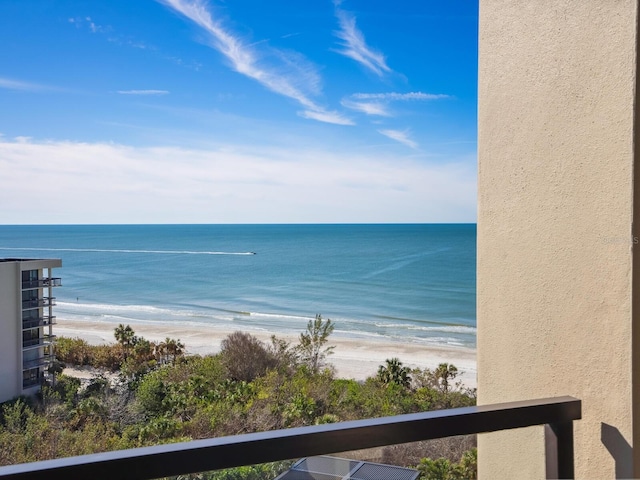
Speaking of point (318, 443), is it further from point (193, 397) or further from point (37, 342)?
point (37, 342)

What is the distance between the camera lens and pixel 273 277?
25.1 metres

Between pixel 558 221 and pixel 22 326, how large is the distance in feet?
39.1

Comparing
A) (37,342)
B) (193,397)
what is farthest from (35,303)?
(193,397)

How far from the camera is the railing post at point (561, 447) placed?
112 cm

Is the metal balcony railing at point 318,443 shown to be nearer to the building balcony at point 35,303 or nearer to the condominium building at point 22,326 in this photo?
the condominium building at point 22,326

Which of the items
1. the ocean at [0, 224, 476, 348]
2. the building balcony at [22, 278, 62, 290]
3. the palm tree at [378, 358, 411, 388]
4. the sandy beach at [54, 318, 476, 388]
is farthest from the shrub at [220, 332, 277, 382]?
the ocean at [0, 224, 476, 348]

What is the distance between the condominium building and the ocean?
6.17 metres

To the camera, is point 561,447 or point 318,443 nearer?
point 318,443

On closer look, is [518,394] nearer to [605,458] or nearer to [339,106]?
[605,458]

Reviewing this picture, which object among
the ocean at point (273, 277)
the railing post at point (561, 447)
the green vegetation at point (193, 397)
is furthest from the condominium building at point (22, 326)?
the railing post at point (561, 447)

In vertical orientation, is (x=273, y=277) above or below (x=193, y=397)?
above

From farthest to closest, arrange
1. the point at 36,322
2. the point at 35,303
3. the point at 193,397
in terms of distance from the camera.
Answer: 1. the point at 36,322
2. the point at 35,303
3. the point at 193,397

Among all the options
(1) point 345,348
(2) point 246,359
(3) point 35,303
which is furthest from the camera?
(1) point 345,348

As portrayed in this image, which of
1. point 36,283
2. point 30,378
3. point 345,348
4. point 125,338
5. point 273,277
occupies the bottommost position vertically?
point 345,348
